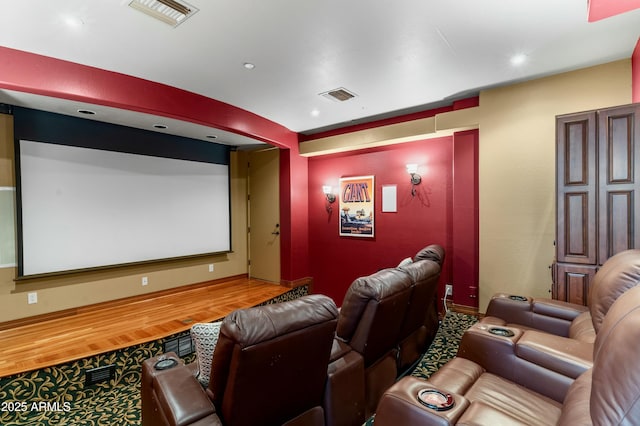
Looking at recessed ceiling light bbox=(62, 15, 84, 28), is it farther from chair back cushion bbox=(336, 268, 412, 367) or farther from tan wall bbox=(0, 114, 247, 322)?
chair back cushion bbox=(336, 268, 412, 367)

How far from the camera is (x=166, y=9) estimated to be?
199cm

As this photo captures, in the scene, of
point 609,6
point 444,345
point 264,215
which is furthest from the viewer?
point 264,215

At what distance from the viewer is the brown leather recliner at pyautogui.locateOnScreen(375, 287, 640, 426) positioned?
0.68 meters

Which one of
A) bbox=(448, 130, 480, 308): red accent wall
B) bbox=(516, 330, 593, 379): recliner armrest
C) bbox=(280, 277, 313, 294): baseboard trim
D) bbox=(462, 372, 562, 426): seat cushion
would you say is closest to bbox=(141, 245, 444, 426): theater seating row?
bbox=(462, 372, 562, 426): seat cushion

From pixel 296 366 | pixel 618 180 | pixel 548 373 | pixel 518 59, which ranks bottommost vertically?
pixel 548 373

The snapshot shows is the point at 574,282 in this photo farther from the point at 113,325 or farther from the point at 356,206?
the point at 113,325

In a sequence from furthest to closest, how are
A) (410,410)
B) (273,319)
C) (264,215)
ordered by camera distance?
(264,215)
(273,319)
(410,410)

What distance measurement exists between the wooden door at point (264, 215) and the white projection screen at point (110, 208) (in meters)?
0.60

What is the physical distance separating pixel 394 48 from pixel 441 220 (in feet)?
7.62

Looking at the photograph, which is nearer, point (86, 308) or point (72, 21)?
point (72, 21)

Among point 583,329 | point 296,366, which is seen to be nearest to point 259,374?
point 296,366

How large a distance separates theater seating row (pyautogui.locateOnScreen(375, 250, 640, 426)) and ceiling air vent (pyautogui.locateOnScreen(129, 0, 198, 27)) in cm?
254

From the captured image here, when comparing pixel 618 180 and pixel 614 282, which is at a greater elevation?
pixel 618 180

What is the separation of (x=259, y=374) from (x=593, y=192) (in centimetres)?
264
